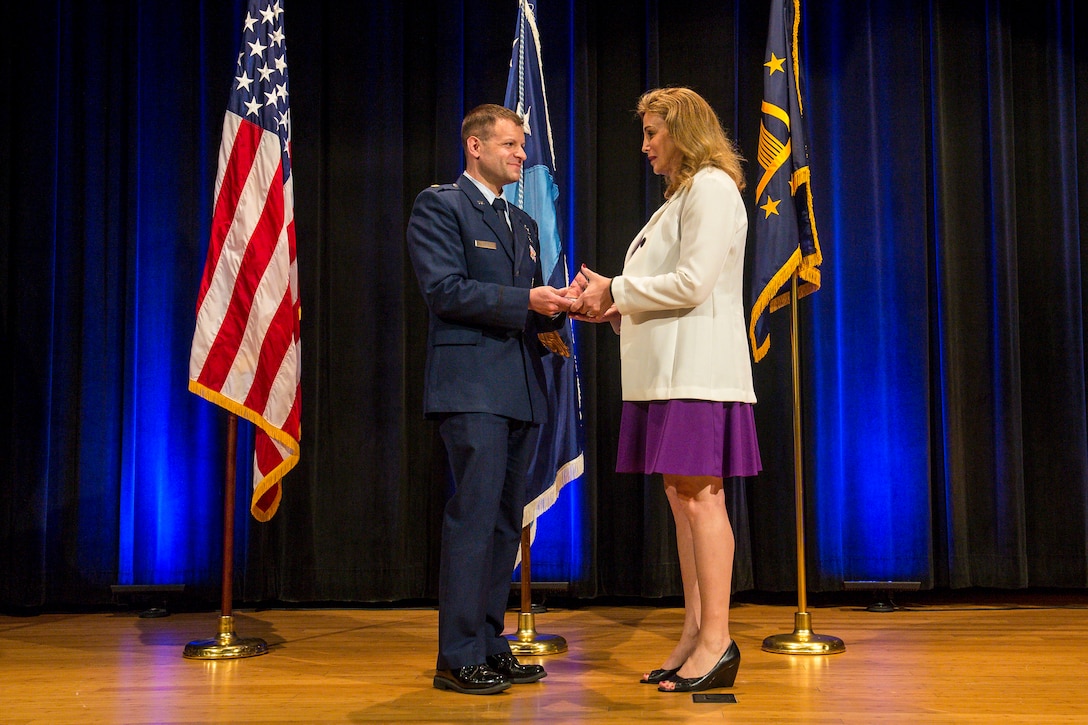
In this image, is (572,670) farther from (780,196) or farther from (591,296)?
(780,196)

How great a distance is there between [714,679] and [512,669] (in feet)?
1.92

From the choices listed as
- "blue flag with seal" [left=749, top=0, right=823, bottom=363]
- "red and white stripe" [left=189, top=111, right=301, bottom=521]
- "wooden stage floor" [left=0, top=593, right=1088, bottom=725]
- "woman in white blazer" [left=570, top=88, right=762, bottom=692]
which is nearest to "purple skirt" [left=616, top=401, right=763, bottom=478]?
"woman in white blazer" [left=570, top=88, right=762, bottom=692]

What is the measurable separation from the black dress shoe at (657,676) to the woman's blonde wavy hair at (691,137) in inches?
53.4

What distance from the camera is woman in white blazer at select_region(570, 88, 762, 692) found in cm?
256

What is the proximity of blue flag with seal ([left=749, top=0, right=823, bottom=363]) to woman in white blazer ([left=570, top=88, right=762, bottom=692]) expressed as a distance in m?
0.64

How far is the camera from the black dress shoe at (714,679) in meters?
2.58

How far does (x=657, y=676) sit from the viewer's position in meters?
2.72

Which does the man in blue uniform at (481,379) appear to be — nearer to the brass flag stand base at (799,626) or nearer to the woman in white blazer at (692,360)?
the woman in white blazer at (692,360)

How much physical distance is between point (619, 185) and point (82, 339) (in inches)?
102

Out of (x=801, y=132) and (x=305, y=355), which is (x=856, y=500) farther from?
(x=305, y=355)

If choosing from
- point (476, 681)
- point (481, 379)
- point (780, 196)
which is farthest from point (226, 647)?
point (780, 196)

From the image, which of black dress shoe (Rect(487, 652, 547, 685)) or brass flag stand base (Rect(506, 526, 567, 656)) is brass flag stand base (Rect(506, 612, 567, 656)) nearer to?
brass flag stand base (Rect(506, 526, 567, 656))

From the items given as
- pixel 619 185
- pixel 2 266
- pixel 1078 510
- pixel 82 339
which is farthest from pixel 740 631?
pixel 2 266

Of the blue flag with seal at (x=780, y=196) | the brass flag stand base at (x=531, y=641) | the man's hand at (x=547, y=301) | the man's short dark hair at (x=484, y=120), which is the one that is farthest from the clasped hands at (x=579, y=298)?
the brass flag stand base at (x=531, y=641)
